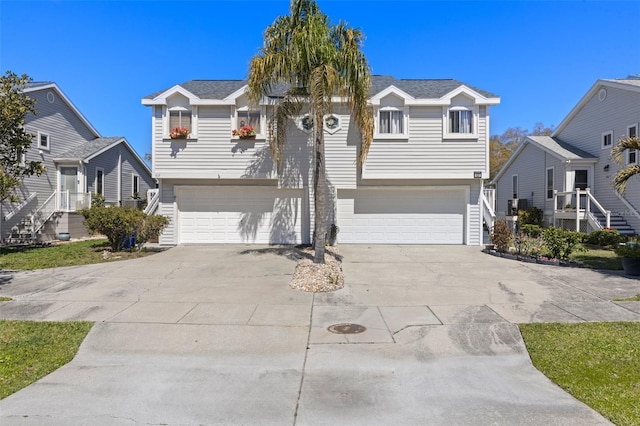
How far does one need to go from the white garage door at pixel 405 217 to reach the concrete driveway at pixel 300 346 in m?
5.29

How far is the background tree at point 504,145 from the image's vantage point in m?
40.8

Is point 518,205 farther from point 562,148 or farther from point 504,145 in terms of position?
point 504,145

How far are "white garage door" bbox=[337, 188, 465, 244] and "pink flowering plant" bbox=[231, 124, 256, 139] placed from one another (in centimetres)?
463

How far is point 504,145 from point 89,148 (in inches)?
1678

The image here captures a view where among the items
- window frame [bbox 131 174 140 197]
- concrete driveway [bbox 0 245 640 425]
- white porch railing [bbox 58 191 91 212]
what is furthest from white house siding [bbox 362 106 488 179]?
window frame [bbox 131 174 140 197]

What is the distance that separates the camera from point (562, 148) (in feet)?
66.4

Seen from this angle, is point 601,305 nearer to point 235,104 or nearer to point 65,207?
point 235,104

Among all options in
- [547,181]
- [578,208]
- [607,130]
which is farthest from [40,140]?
[607,130]

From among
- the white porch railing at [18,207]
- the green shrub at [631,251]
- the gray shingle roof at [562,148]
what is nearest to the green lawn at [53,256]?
the white porch railing at [18,207]

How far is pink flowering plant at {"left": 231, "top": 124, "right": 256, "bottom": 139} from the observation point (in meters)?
14.3

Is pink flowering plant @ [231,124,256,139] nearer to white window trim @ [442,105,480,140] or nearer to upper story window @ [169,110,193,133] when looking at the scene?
upper story window @ [169,110,193,133]

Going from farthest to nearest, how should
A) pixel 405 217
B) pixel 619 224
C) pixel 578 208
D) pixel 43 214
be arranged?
pixel 43 214 → pixel 619 224 → pixel 578 208 → pixel 405 217

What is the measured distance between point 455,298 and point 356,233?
312 inches

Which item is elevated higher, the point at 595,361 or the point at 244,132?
the point at 244,132
